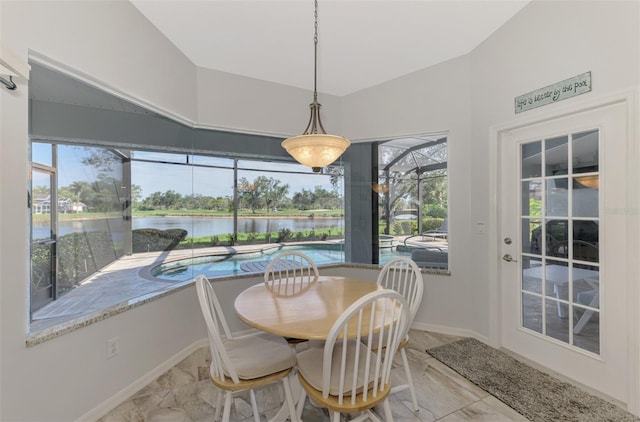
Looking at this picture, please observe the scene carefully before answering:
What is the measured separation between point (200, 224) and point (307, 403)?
2.10 metres

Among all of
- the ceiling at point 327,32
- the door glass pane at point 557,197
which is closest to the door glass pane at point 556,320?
the door glass pane at point 557,197

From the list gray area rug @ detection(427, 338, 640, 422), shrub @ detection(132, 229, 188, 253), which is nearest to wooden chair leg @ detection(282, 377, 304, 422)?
gray area rug @ detection(427, 338, 640, 422)

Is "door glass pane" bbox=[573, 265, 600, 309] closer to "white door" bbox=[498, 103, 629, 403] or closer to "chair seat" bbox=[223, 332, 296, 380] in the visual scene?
"white door" bbox=[498, 103, 629, 403]

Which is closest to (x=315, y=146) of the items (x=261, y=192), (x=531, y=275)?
(x=261, y=192)

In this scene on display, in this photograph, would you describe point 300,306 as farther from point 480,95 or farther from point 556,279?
point 480,95

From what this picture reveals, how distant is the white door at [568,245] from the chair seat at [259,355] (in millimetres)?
2122

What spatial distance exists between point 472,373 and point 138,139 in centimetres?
341

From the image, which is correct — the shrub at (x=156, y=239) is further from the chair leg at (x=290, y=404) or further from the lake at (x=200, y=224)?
the chair leg at (x=290, y=404)

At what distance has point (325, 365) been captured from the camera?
1.28m

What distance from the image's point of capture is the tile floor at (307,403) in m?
1.83

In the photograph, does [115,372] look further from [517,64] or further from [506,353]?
[517,64]

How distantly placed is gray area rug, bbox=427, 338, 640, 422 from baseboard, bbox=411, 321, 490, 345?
121 mm

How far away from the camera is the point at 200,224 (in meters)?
3.17

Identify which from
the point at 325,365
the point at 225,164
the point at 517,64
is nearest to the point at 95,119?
the point at 225,164
